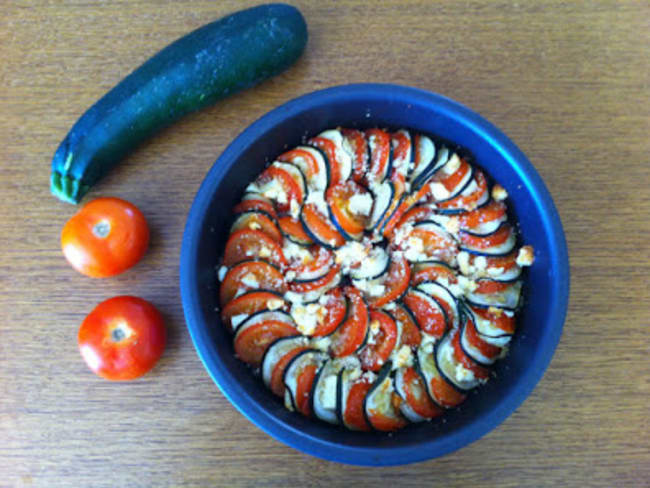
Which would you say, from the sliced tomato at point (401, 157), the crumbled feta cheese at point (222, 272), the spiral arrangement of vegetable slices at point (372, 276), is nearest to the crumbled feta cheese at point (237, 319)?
the spiral arrangement of vegetable slices at point (372, 276)

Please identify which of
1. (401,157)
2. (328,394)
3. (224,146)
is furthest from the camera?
(224,146)

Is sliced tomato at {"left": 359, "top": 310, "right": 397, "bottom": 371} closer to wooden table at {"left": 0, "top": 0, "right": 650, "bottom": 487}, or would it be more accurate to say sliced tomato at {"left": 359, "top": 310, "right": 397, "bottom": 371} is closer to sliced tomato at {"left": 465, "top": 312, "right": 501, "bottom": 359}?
sliced tomato at {"left": 465, "top": 312, "right": 501, "bottom": 359}

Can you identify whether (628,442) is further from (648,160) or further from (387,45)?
(387,45)

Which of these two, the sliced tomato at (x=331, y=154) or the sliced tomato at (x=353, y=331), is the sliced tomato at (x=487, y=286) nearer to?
the sliced tomato at (x=353, y=331)

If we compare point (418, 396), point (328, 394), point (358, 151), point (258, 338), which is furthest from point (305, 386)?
point (358, 151)

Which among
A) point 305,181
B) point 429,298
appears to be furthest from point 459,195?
point 305,181

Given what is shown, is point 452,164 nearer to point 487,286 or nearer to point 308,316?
point 487,286
